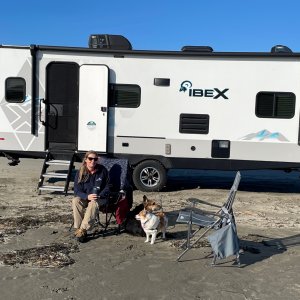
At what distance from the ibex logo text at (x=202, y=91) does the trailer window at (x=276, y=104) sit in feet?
2.38

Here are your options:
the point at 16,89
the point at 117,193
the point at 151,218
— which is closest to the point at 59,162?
the point at 16,89

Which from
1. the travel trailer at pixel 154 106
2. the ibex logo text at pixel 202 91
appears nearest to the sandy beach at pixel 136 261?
the travel trailer at pixel 154 106

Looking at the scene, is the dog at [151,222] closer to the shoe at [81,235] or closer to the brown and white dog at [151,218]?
the brown and white dog at [151,218]

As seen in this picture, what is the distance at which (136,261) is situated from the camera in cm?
490

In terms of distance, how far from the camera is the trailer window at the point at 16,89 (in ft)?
29.8

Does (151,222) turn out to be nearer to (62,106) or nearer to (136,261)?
(136,261)

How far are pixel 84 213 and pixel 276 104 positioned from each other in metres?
4.90

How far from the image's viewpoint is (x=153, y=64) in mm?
9000

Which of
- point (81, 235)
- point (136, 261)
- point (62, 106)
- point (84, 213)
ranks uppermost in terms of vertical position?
point (62, 106)

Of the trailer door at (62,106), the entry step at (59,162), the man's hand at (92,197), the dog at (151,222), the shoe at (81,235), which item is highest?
the trailer door at (62,106)

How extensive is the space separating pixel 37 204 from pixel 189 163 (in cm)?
314

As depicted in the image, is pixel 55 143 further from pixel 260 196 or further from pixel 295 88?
pixel 295 88

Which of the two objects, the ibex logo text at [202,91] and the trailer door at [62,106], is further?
the trailer door at [62,106]

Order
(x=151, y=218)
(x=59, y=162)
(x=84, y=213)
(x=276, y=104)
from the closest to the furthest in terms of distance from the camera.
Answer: (x=151, y=218)
(x=84, y=213)
(x=276, y=104)
(x=59, y=162)
